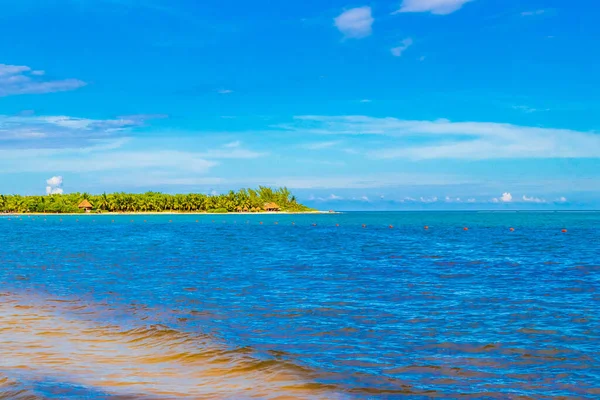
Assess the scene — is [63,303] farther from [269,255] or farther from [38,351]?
[269,255]

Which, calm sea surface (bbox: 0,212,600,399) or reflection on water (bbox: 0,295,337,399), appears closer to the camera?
reflection on water (bbox: 0,295,337,399)

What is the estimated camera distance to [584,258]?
37.4 m

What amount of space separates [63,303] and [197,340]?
8303 mm

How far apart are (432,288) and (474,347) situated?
1000 centimetres

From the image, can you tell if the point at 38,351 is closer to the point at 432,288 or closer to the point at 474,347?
the point at 474,347

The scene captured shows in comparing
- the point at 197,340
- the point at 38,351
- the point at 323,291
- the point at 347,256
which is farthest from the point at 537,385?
the point at 347,256

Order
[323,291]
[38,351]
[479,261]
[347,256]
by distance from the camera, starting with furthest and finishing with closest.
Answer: [347,256], [479,261], [323,291], [38,351]

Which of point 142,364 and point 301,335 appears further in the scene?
point 301,335

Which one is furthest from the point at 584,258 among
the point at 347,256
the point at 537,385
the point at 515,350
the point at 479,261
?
the point at 537,385

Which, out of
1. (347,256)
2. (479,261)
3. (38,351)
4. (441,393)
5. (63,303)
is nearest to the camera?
(441,393)

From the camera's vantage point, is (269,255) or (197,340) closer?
(197,340)

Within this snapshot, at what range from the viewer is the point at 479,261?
35.6 meters

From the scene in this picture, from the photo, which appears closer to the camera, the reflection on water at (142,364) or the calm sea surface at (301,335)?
the reflection on water at (142,364)

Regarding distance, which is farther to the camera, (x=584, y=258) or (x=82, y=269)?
(x=584, y=258)
